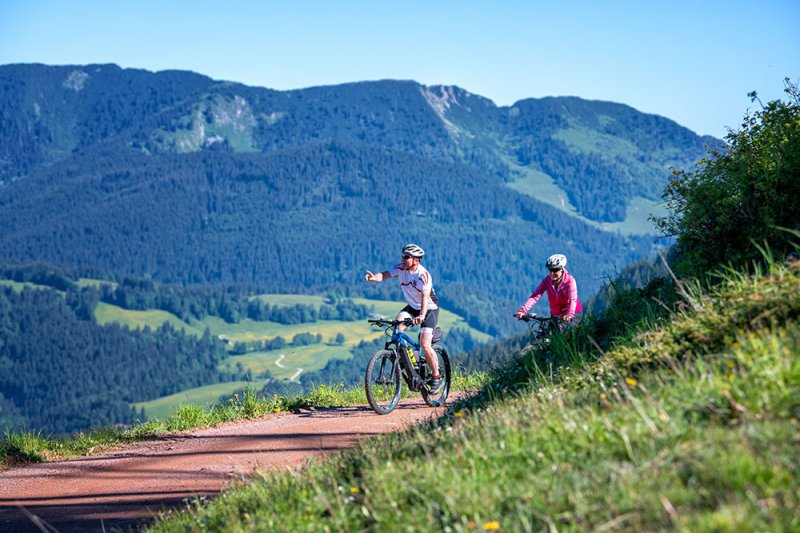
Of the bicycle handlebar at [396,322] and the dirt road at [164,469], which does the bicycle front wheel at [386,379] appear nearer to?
the dirt road at [164,469]

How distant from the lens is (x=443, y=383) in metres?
14.0

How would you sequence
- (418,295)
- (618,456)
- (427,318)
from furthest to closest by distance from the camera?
(427,318)
(418,295)
(618,456)

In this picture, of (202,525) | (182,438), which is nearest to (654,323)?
(202,525)

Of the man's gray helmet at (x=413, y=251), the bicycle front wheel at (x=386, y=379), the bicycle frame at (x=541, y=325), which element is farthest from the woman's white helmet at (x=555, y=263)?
the bicycle front wheel at (x=386, y=379)

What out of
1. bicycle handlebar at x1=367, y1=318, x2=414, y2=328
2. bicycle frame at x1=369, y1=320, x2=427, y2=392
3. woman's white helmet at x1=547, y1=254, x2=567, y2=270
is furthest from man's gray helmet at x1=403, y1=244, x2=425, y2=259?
woman's white helmet at x1=547, y1=254, x2=567, y2=270

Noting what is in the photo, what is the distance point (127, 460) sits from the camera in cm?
1106

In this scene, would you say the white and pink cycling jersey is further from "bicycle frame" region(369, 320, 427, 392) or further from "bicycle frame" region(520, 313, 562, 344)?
"bicycle frame" region(520, 313, 562, 344)

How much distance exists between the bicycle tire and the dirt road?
0.52 feet

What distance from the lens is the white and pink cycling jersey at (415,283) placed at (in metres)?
12.8

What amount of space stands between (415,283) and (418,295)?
0.24 metres

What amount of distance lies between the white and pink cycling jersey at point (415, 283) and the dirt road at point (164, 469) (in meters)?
1.58

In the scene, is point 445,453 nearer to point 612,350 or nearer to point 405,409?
point 612,350

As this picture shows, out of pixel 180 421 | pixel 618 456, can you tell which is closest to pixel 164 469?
pixel 180 421

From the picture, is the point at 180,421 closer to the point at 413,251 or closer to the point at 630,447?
the point at 413,251
